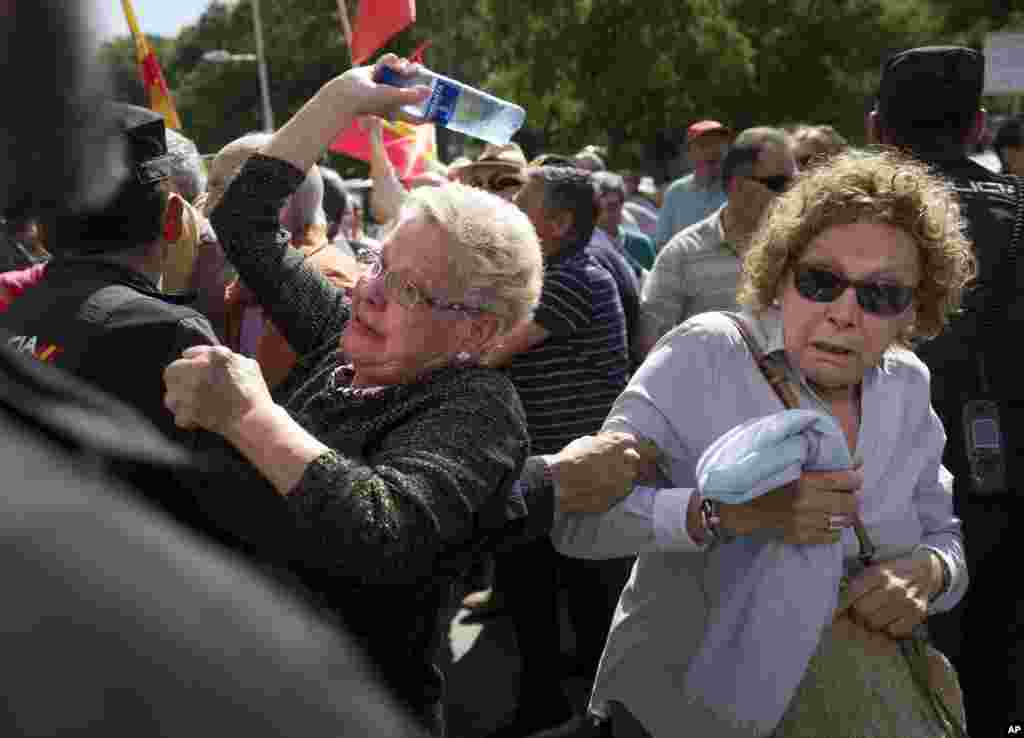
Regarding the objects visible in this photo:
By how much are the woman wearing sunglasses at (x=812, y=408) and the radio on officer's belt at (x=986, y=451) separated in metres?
0.62

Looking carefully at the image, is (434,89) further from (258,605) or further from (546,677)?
(546,677)

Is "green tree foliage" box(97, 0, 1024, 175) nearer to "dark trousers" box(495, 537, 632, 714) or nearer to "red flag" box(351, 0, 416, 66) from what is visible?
"red flag" box(351, 0, 416, 66)

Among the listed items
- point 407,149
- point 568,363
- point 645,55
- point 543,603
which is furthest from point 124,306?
point 645,55

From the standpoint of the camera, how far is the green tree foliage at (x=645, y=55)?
23.3 meters

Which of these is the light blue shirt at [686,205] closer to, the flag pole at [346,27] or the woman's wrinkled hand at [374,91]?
the flag pole at [346,27]

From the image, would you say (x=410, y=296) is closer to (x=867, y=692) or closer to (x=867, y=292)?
(x=867, y=292)

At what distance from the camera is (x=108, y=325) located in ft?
6.15

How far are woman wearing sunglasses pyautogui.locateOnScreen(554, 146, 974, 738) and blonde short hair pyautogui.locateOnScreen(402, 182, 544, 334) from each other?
38 cm

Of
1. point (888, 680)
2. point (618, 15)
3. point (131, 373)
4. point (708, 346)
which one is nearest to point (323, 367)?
point (131, 373)

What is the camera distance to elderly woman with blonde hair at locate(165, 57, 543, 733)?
5.30ft

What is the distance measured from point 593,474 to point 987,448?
132 cm

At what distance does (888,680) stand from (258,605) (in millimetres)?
1683

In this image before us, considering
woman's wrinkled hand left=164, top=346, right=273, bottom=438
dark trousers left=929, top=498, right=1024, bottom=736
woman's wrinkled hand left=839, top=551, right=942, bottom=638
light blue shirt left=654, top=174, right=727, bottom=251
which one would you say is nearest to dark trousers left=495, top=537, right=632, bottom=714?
dark trousers left=929, top=498, right=1024, bottom=736

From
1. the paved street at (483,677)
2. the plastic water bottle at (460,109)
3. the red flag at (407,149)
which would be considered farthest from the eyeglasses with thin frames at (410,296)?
the red flag at (407,149)
